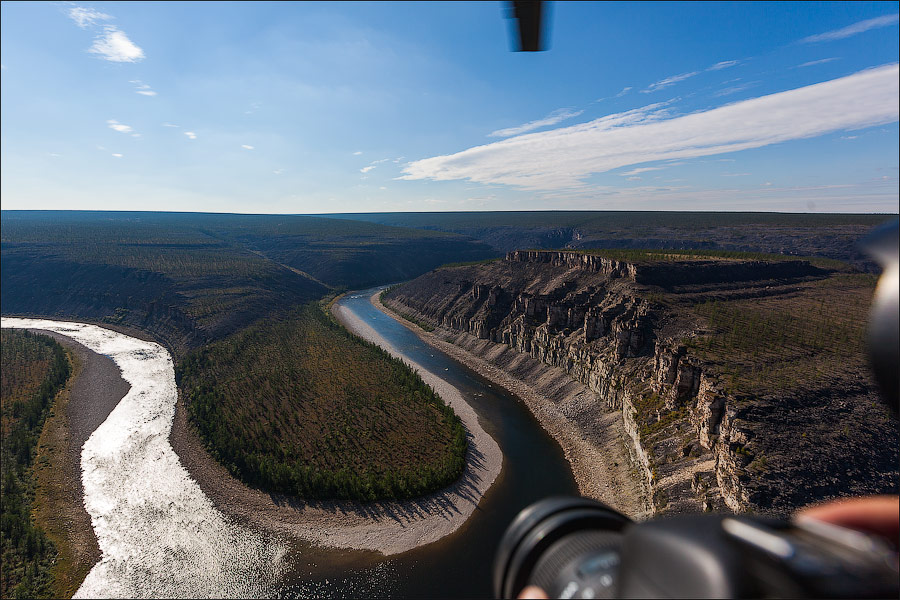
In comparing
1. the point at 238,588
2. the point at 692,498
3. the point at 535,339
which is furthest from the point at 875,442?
the point at 238,588

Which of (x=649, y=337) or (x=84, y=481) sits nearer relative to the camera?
(x=84, y=481)

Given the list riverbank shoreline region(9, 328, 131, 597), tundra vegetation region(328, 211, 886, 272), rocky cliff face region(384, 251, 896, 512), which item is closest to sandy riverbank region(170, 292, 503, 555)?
riverbank shoreline region(9, 328, 131, 597)

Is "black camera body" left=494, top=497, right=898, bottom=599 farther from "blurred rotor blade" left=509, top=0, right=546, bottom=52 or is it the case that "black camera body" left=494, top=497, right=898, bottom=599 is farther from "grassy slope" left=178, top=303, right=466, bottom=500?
"grassy slope" left=178, top=303, right=466, bottom=500

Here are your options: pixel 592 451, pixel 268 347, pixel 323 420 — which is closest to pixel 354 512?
pixel 323 420

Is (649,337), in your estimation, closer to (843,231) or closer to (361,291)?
(361,291)

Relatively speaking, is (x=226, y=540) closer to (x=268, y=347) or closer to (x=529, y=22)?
(x=529, y=22)

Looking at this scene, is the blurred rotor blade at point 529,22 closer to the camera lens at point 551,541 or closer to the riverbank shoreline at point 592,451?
the camera lens at point 551,541
